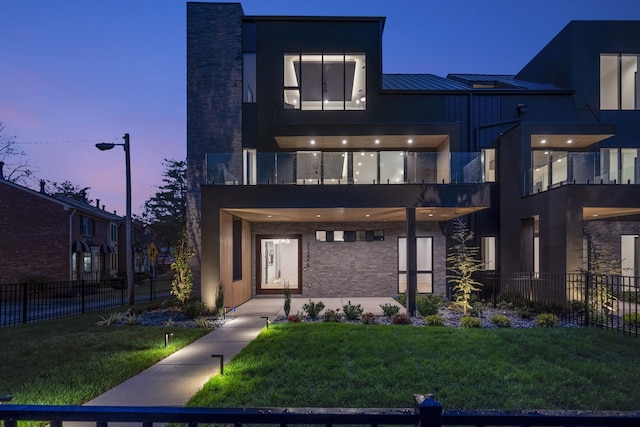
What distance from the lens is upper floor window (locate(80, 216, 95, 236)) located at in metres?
24.5

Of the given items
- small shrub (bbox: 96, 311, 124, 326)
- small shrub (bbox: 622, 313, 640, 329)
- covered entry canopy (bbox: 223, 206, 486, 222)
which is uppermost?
covered entry canopy (bbox: 223, 206, 486, 222)

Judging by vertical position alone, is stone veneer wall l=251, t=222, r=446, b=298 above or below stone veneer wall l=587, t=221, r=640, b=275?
below

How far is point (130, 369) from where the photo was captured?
6352mm

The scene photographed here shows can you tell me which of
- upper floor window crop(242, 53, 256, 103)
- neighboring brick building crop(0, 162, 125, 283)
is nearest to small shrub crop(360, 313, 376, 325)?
upper floor window crop(242, 53, 256, 103)

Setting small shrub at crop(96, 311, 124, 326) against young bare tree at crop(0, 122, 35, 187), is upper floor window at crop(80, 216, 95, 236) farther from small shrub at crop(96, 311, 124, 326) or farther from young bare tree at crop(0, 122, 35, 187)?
small shrub at crop(96, 311, 124, 326)

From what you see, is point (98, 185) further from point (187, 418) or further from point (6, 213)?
point (187, 418)

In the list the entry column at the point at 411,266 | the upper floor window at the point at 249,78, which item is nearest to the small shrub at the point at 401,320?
the entry column at the point at 411,266

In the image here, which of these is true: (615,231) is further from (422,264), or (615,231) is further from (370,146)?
(370,146)

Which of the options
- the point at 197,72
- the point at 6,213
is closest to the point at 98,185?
the point at 6,213

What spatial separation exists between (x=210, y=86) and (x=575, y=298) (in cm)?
1573

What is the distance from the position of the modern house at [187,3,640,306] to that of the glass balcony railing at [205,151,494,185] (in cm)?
5

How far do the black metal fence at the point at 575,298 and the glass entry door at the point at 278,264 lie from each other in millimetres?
8401

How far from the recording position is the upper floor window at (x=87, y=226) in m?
24.5

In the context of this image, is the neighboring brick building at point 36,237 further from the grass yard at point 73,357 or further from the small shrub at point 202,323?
the small shrub at point 202,323
